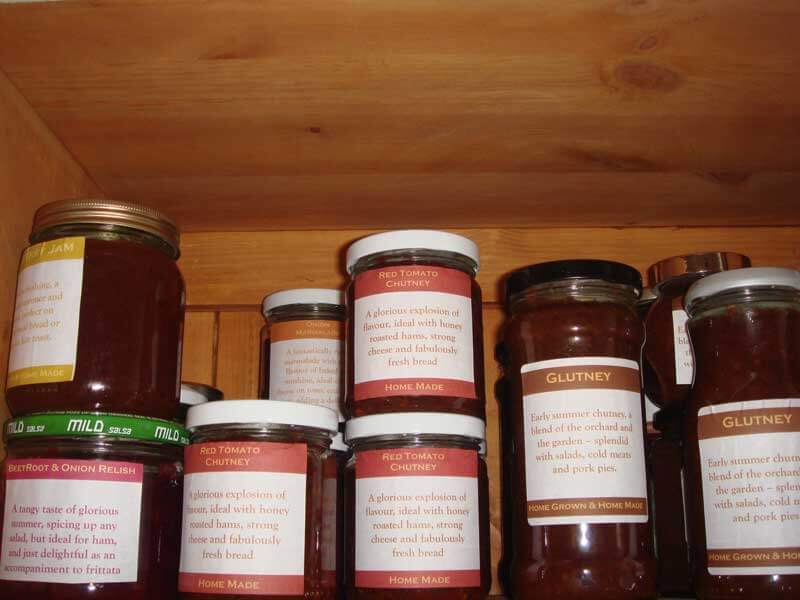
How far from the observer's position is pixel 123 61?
0.71 metres

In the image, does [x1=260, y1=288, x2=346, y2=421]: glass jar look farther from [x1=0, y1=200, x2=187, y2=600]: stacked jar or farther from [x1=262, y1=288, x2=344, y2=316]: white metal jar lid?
[x1=0, y1=200, x2=187, y2=600]: stacked jar

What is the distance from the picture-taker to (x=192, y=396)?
88cm

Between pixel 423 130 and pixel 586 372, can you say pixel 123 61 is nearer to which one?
pixel 423 130

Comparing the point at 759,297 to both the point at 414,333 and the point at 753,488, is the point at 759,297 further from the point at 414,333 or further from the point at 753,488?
the point at 414,333

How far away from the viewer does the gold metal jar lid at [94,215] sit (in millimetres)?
756

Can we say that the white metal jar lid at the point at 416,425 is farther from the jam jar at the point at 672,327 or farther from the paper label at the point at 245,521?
the jam jar at the point at 672,327

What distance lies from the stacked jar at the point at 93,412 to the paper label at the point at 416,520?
17cm

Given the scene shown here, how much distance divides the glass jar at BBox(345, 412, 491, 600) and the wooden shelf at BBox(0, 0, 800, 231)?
28 centimetres

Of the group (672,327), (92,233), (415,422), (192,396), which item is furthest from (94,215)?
(672,327)

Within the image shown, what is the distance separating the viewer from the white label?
0.81 meters

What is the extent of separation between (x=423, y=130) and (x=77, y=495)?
17.3 inches

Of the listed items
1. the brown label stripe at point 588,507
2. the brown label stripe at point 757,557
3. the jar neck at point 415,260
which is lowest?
the brown label stripe at point 757,557

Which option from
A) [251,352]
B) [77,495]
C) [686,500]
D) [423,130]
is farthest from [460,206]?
[77,495]

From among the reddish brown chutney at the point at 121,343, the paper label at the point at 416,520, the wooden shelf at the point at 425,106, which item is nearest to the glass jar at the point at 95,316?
the reddish brown chutney at the point at 121,343
